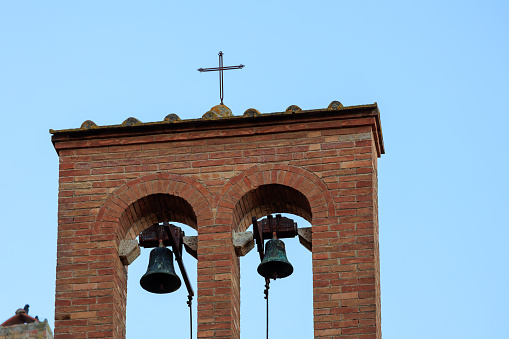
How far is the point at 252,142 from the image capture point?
20.1m

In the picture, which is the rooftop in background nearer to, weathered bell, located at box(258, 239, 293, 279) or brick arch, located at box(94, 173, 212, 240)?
brick arch, located at box(94, 173, 212, 240)

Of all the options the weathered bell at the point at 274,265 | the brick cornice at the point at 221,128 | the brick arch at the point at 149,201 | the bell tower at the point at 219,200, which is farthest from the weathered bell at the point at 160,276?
the brick cornice at the point at 221,128

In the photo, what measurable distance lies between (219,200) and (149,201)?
0.86 m

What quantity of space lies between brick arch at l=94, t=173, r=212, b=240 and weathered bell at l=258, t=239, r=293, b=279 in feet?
2.54

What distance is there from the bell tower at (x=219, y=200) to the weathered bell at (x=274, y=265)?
0.30 meters

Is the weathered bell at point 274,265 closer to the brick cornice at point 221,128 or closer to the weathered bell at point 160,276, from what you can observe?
the weathered bell at point 160,276

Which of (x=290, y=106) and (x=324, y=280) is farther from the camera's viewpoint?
(x=290, y=106)

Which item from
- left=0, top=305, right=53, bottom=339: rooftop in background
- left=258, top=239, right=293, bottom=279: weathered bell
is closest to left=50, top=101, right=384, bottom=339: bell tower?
left=258, top=239, right=293, bottom=279: weathered bell

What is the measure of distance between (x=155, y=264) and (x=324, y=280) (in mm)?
2037

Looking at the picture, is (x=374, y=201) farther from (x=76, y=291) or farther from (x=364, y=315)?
(x=76, y=291)

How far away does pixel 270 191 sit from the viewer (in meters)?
19.9

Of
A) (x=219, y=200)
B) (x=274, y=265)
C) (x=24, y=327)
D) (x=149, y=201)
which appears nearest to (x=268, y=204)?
(x=219, y=200)

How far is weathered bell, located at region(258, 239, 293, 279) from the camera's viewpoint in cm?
1961

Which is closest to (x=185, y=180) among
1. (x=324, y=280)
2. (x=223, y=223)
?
(x=223, y=223)
